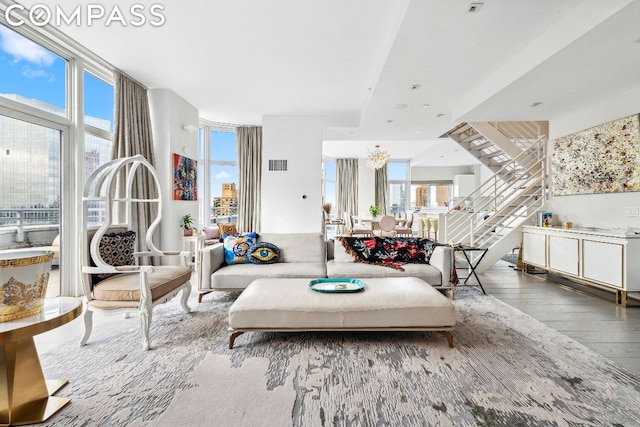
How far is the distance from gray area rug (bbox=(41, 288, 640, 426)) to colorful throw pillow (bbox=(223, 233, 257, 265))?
1054 millimetres

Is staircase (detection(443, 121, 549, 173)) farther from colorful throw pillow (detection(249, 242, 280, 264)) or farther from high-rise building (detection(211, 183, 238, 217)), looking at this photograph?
colorful throw pillow (detection(249, 242, 280, 264))

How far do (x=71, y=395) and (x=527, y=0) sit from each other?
4.06 metres

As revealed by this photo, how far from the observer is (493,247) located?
5.25 metres

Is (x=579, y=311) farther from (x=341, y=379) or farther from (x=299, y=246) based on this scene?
(x=299, y=246)

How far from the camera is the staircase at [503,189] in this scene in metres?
5.41

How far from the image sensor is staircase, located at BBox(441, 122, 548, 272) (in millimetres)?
5414

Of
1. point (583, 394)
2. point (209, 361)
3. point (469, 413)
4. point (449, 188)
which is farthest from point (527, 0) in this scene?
point (449, 188)

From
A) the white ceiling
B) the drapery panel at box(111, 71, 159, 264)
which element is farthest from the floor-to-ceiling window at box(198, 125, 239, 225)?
the drapery panel at box(111, 71, 159, 264)

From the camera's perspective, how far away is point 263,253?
12.5 feet

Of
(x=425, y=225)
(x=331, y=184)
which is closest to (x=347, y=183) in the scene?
(x=331, y=184)

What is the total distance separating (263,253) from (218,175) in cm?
434

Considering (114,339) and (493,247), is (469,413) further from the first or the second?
(493,247)

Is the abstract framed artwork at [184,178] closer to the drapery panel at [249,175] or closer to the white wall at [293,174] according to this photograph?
the white wall at [293,174]

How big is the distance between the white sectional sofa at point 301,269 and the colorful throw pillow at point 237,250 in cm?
7
